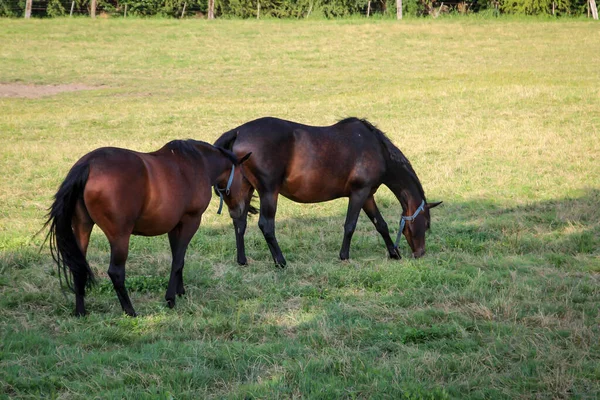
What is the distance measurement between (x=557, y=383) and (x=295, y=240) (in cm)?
478

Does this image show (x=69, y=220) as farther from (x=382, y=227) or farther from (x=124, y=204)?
(x=382, y=227)

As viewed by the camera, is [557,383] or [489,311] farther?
[489,311]

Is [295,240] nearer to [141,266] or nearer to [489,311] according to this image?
[141,266]

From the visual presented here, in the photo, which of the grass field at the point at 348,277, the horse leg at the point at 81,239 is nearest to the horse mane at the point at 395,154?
the grass field at the point at 348,277

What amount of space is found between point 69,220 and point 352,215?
3689 mm

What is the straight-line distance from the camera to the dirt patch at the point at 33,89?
23.9 m

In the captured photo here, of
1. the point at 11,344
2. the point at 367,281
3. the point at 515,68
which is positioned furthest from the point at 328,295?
the point at 515,68

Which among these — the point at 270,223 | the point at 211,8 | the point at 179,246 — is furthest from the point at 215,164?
the point at 211,8

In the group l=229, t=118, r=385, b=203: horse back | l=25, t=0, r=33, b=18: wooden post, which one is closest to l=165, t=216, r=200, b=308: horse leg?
l=229, t=118, r=385, b=203: horse back

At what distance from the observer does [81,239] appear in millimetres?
6598

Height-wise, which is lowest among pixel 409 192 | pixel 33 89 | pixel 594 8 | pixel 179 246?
pixel 33 89

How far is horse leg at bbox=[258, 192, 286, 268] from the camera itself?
847 centimetres

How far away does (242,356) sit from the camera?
18.3 ft

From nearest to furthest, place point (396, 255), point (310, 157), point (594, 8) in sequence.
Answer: point (310, 157)
point (396, 255)
point (594, 8)
